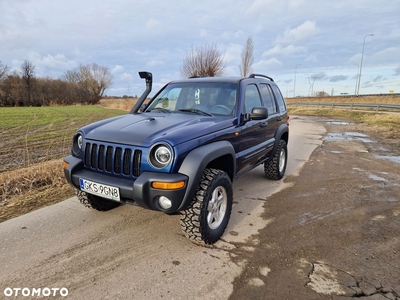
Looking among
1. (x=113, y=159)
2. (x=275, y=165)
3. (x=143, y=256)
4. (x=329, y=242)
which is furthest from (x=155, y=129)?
(x=275, y=165)

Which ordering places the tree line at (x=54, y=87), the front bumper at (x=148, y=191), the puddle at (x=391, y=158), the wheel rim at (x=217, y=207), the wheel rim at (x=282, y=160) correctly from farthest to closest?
1. the tree line at (x=54, y=87)
2. the puddle at (x=391, y=158)
3. the wheel rim at (x=282, y=160)
4. the wheel rim at (x=217, y=207)
5. the front bumper at (x=148, y=191)

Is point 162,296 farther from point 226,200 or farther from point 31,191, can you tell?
point 31,191

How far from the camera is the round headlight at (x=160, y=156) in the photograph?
Result: 2.58 metres

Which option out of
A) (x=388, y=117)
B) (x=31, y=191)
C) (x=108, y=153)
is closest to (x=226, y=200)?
(x=108, y=153)

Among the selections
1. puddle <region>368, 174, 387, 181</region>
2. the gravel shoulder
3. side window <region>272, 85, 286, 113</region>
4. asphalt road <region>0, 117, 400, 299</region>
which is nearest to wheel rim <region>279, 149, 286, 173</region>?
the gravel shoulder

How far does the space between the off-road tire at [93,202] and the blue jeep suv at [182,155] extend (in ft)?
0.04

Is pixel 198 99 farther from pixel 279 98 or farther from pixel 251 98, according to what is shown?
pixel 279 98

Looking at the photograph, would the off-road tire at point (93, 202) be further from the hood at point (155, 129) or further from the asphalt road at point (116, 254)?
the hood at point (155, 129)

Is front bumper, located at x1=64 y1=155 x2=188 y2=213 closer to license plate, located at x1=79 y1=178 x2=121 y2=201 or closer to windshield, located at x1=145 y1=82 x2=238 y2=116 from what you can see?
license plate, located at x1=79 y1=178 x2=121 y2=201

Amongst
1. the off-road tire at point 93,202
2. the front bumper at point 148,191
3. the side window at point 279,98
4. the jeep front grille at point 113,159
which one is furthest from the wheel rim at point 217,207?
the side window at point 279,98

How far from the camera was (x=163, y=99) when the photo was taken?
429 centimetres

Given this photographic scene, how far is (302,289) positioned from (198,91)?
112 inches

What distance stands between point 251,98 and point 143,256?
8.75 ft

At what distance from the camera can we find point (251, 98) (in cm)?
406
